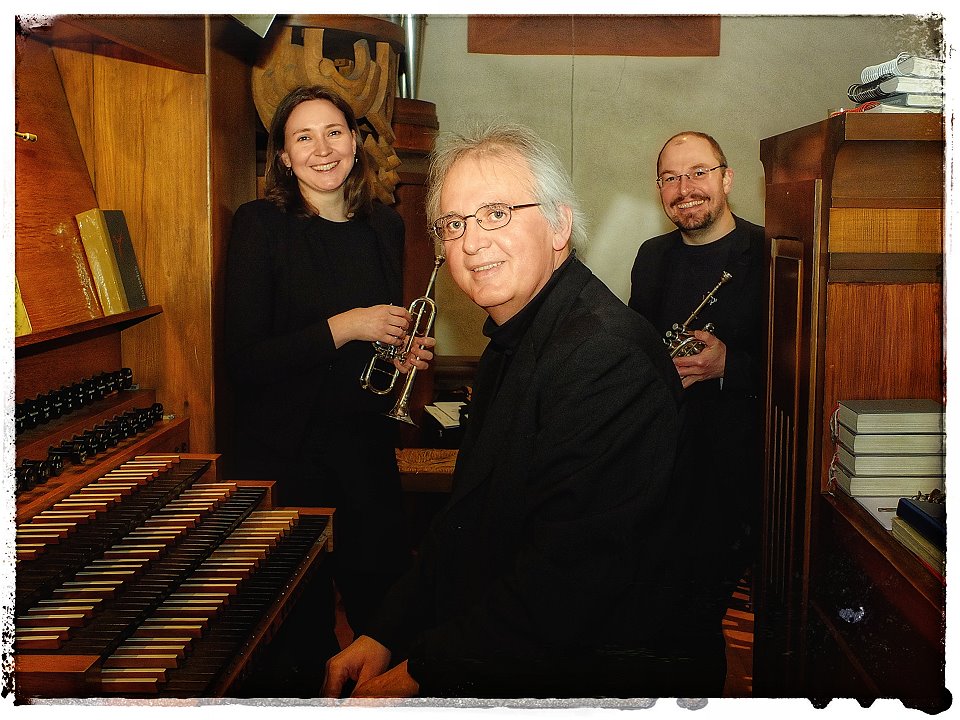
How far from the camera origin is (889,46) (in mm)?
2008

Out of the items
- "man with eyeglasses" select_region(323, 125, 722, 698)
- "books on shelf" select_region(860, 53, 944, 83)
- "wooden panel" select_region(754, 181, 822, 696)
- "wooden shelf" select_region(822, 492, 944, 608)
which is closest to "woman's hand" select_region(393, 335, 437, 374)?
"man with eyeglasses" select_region(323, 125, 722, 698)

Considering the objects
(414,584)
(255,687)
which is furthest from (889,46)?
(255,687)

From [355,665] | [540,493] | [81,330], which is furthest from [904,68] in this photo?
[81,330]

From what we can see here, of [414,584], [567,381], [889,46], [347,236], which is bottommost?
[414,584]

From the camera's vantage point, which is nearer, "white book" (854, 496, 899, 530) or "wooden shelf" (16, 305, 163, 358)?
"wooden shelf" (16, 305, 163, 358)

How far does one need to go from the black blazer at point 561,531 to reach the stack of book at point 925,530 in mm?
521

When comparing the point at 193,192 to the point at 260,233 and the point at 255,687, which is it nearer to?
the point at 260,233

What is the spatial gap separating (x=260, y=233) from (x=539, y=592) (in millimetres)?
1033

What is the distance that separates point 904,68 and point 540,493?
1.21m

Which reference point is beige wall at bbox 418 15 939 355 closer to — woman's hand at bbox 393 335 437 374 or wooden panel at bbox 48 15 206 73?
woman's hand at bbox 393 335 437 374

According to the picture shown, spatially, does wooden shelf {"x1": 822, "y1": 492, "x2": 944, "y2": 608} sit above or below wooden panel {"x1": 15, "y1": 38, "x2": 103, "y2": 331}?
below

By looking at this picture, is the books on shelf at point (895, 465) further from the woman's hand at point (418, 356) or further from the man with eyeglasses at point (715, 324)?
the woman's hand at point (418, 356)

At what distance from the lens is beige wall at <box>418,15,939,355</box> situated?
2012 millimetres

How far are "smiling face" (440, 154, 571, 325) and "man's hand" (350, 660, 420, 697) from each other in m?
0.83
